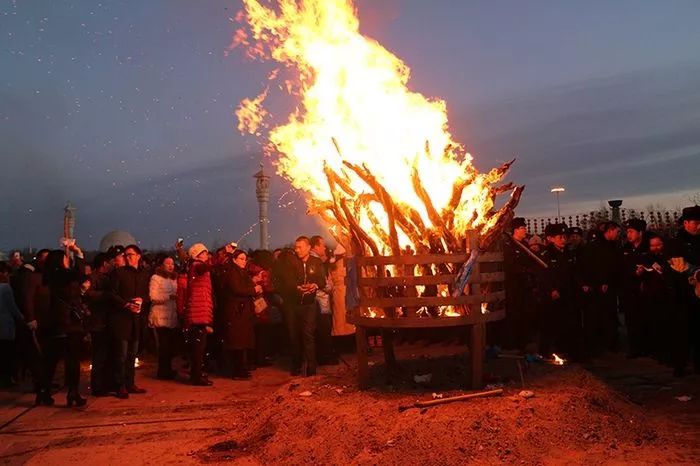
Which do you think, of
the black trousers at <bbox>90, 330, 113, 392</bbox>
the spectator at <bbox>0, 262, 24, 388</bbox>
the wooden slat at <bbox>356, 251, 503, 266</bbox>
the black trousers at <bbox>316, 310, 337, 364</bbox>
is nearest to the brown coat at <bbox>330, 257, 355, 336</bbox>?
the black trousers at <bbox>316, 310, 337, 364</bbox>

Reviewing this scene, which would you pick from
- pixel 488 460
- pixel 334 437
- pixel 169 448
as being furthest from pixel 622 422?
pixel 169 448

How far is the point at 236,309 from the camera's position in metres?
11.0

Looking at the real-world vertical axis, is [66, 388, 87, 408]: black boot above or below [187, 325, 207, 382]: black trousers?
below

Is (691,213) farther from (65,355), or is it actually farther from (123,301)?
(65,355)

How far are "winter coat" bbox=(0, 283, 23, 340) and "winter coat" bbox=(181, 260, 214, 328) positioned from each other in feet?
9.31

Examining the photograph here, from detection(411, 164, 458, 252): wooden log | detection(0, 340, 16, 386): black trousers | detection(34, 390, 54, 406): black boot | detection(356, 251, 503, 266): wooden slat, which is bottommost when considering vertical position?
detection(34, 390, 54, 406): black boot

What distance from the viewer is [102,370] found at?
9828mm

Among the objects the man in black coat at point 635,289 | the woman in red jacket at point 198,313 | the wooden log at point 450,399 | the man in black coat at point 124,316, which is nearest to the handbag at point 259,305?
the woman in red jacket at point 198,313

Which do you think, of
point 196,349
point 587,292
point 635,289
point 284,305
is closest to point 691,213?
point 635,289

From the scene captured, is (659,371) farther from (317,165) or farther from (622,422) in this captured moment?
(317,165)

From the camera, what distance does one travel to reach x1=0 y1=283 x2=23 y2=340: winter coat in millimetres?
10539

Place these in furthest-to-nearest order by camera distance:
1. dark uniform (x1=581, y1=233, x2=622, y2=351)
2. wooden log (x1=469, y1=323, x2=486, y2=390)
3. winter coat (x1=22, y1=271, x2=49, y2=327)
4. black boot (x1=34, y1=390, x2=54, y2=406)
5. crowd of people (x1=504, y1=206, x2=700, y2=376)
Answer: dark uniform (x1=581, y1=233, x2=622, y2=351)
winter coat (x1=22, y1=271, x2=49, y2=327)
crowd of people (x1=504, y1=206, x2=700, y2=376)
black boot (x1=34, y1=390, x2=54, y2=406)
wooden log (x1=469, y1=323, x2=486, y2=390)

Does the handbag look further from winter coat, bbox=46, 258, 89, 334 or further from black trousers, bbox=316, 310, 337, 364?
winter coat, bbox=46, 258, 89, 334

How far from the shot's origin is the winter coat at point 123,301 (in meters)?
9.54
